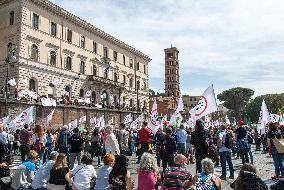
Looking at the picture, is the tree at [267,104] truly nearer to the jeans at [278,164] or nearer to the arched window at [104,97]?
the arched window at [104,97]

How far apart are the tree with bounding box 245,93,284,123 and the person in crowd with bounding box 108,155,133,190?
301ft

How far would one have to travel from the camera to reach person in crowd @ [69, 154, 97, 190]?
689 cm

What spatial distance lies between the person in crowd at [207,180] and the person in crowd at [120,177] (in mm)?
1289

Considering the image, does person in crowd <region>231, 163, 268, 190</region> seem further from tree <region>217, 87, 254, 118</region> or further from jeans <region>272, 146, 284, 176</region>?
tree <region>217, 87, 254, 118</region>

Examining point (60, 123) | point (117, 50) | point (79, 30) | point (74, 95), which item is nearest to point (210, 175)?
point (60, 123)

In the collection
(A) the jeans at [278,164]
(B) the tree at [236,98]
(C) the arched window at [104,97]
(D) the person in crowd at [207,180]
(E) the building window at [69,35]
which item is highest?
(E) the building window at [69,35]

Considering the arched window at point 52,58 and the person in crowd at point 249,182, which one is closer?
the person in crowd at point 249,182

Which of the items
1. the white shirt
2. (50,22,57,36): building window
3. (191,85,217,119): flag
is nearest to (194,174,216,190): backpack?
the white shirt

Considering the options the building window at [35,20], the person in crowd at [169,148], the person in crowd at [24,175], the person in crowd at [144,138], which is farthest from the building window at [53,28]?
the person in crowd at [24,175]

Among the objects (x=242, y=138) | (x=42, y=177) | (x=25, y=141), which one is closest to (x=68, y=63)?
(x=25, y=141)

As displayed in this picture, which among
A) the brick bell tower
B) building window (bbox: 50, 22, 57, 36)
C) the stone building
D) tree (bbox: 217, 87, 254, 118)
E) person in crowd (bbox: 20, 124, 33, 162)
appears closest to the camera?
person in crowd (bbox: 20, 124, 33, 162)

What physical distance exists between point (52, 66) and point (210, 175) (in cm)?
3885

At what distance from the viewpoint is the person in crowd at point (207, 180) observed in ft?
18.7

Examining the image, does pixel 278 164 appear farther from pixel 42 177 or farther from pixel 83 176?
pixel 42 177
